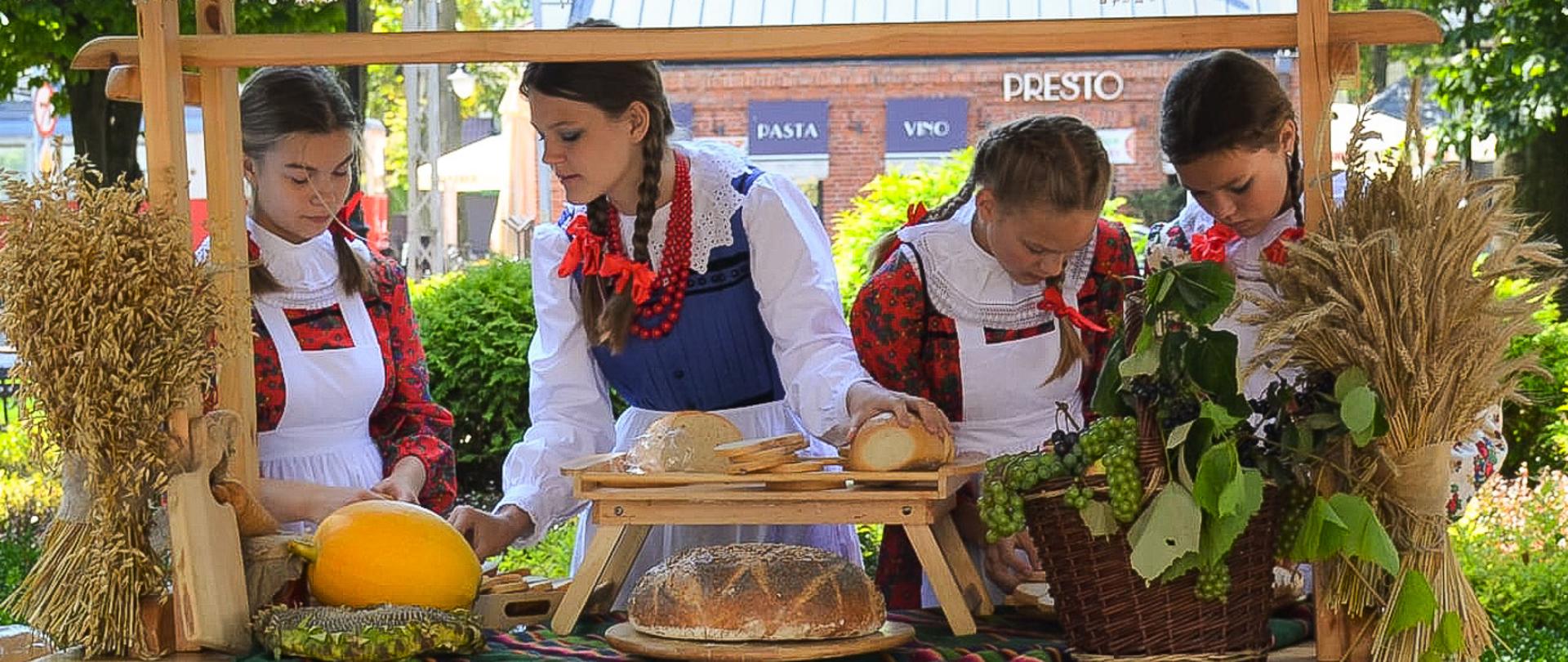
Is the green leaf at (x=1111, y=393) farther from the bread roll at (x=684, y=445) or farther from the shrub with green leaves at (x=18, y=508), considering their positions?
the shrub with green leaves at (x=18, y=508)

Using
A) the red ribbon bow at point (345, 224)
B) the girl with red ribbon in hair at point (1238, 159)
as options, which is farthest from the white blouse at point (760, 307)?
the girl with red ribbon in hair at point (1238, 159)

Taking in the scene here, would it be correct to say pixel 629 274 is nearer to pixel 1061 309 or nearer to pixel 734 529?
pixel 734 529

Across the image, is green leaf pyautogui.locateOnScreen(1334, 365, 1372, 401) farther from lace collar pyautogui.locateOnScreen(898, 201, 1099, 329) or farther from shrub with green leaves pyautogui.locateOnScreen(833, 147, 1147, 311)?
shrub with green leaves pyautogui.locateOnScreen(833, 147, 1147, 311)

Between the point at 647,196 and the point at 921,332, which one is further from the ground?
the point at 647,196

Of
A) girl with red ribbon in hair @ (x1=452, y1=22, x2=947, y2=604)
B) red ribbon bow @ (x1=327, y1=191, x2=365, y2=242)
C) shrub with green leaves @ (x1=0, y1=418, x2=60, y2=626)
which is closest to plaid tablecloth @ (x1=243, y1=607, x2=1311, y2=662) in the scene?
girl with red ribbon in hair @ (x1=452, y1=22, x2=947, y2=604)

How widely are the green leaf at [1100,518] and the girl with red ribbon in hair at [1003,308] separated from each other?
0.77 m

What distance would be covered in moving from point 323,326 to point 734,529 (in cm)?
75

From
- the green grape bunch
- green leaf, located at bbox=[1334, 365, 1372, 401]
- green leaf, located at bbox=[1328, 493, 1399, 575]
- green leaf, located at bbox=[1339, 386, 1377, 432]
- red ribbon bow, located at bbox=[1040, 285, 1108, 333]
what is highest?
red ribbon bow, located at bbox=[1040, 285, 1108, 333]

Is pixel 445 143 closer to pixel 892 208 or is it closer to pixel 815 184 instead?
pixel 815 184

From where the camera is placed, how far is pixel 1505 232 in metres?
1.95

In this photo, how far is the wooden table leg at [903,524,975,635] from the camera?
2.18 m

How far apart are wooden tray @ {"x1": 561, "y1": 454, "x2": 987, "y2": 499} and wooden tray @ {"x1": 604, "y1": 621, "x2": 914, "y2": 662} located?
0.59 ft

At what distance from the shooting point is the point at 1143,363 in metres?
1.97

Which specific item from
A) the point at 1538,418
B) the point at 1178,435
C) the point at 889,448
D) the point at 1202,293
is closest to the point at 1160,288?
the point at 1202,293
